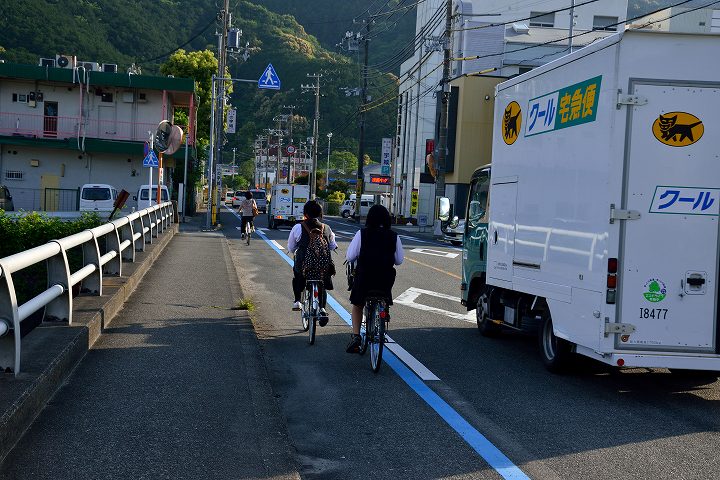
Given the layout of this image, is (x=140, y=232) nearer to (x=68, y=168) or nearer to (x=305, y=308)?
(x=305, y=308)

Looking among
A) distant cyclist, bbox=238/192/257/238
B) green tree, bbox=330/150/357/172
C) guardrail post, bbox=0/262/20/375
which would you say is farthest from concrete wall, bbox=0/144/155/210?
green tree, bbox=330/150/357/172

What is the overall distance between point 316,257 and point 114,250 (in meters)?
3.28

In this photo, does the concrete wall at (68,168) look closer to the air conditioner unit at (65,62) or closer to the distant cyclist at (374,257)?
the air conditioner unit at (65,62)

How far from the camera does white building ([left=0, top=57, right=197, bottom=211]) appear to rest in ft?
145

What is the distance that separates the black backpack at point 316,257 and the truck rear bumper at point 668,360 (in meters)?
3.85

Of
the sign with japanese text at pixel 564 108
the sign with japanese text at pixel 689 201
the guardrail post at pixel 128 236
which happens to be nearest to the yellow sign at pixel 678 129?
the sign with japanese text at pixel 689 201

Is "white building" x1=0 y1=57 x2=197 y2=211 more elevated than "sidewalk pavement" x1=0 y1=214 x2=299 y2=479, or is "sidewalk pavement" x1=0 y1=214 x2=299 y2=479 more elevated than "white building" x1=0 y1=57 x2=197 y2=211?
"white building" x1=0 y1=57 x2=197 y2=211

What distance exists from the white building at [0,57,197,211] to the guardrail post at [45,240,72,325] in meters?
37.5

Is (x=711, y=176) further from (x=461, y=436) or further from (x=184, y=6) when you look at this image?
(x=184, y=6)

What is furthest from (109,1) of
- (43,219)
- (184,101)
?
(43,219)

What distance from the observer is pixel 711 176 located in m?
7.56

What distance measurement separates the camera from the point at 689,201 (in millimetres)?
7586

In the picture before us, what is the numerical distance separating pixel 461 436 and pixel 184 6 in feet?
306

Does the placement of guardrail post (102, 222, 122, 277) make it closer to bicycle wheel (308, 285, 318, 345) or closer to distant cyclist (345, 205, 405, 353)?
bicycle wheel (308, 285, 318, 345)
